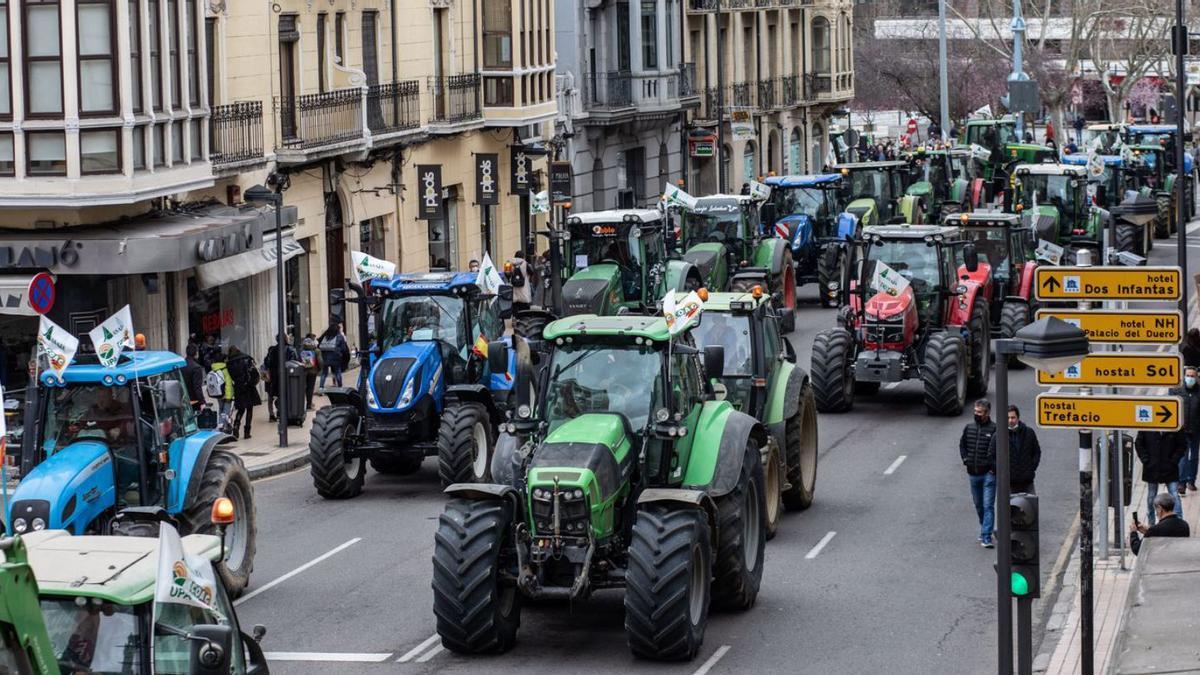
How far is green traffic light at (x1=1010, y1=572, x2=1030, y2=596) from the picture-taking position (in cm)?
1478

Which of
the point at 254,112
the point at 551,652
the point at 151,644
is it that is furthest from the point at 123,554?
the point at 254,112

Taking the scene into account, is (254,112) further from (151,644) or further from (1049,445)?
(151,644)

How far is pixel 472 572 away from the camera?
16.9 metres

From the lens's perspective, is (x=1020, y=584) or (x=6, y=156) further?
(x=6, y=156)

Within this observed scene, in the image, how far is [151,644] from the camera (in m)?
10.6

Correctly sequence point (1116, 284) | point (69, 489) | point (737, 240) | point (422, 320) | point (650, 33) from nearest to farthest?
1. point (1116, 284)
2. point (69, 489)
3. point (422, 320)
4. point (737, 240)
5. point (650, 33)

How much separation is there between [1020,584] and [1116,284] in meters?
3.50

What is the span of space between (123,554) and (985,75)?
81.6 m

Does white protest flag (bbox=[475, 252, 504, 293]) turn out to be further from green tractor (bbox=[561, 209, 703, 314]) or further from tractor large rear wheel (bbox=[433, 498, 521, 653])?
green tractor (bbox=[561, 209, 703, 314])

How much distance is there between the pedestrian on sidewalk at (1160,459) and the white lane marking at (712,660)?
6789 millimetres

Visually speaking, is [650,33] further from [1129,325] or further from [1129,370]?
[1129,370]

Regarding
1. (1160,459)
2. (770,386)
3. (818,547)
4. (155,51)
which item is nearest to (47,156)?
(155,51)

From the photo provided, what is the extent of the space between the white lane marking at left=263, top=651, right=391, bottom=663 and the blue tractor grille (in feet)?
24.7

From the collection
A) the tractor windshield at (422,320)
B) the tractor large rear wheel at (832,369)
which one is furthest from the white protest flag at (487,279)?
the tractor large rear wheel at (832,369)
